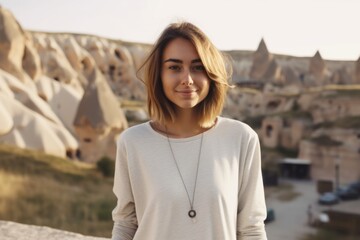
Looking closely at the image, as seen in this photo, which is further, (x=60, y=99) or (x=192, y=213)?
(x=60, y=99)

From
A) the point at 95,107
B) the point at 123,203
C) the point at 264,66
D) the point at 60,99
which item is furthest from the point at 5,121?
the point at 264,66

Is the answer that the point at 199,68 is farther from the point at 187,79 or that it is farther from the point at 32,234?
the point at 32,234

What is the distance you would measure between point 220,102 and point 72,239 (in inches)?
76.8

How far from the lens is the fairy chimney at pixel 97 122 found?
1434 cm

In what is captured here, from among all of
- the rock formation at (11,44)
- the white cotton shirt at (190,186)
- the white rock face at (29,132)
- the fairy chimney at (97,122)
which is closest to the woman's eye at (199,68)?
the white cotton shirt at (190,186)

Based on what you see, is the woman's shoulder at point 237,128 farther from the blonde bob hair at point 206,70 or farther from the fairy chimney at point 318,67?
the fairy chimney at point 318,67

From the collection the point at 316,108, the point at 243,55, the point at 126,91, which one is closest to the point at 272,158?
the point at 316,108

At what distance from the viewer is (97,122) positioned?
1433 cm

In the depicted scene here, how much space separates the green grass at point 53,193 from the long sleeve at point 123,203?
6.36m

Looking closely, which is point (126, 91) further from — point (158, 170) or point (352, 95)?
point (158, 170)

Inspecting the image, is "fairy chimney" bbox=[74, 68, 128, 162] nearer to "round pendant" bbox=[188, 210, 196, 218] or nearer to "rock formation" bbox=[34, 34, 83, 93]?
"rock formation" bbox=[34, 34, 83, 93]

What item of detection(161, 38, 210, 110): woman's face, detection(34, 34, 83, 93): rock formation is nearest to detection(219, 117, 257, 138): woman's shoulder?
detection(161, 38, 210, 110): woman's face

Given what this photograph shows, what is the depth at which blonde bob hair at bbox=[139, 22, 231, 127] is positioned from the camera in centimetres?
129

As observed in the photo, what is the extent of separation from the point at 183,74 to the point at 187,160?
261 millimetres
